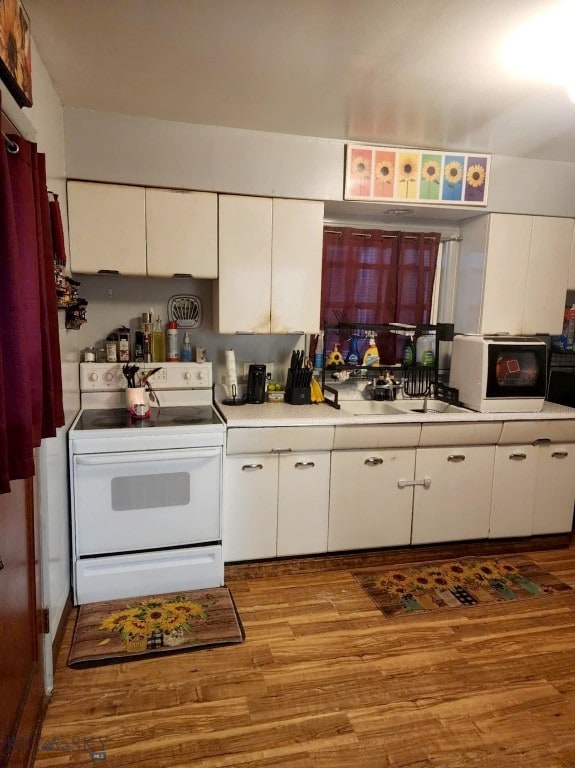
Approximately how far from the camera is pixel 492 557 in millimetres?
3219

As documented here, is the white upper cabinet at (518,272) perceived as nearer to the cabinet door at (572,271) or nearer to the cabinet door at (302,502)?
the cabinet door at (572,271)

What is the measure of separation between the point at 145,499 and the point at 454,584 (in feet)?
5.82

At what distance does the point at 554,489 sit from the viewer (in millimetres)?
3283

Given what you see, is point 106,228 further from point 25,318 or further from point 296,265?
point 25,318

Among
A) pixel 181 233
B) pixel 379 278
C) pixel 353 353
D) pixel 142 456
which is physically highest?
pixel 181 233

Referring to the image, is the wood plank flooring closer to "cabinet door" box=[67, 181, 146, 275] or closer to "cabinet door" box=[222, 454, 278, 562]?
"cabinet door" box=[222, 454, 278, 562]

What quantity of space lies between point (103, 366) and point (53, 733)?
179cm

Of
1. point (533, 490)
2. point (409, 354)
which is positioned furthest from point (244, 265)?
point (533, 490)

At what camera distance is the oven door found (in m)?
2.46

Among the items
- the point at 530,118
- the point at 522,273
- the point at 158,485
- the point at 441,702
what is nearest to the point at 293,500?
the point at 158,485

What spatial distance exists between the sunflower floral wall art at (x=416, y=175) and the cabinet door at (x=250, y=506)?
1668 mm

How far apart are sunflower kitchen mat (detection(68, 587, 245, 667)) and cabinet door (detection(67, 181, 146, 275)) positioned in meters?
1.75

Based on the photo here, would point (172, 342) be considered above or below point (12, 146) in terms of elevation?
below

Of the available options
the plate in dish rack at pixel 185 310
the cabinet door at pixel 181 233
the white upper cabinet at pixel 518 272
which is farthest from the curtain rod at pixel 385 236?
the plate in dish rack at pixel 185 310
